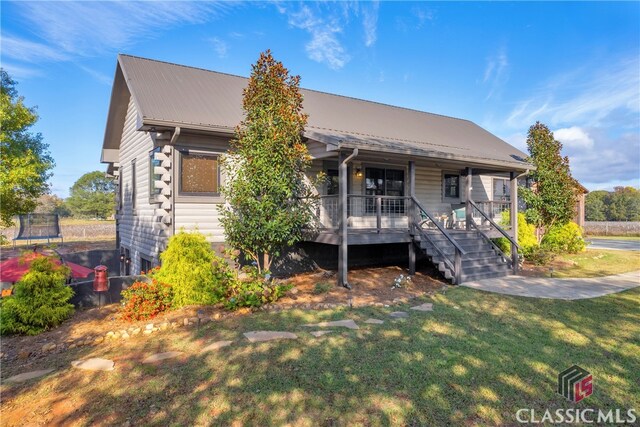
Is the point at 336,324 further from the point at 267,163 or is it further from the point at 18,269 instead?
the point at 18,269

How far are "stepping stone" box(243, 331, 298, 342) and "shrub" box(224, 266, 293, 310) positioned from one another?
1.31 metres

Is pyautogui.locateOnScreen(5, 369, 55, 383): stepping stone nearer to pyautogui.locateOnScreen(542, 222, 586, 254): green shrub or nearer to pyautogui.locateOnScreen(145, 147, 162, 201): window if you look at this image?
pyautogui.locateOnScreen(145, 147, 162, 201): window

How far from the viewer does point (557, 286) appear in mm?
8602

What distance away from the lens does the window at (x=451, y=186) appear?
14208mm

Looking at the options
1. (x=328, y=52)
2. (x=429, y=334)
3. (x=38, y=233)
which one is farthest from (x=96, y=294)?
(x=38, y=233)

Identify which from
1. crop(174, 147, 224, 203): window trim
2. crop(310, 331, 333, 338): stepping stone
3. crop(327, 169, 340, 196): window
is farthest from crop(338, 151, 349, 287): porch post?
crop(310, 331, 333, 338): stepping stone

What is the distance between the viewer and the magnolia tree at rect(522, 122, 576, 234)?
14.7m

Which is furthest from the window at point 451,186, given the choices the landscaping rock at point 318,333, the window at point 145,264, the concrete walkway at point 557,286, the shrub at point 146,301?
the shrub at point 146,301

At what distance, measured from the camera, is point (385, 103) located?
16.2 metres

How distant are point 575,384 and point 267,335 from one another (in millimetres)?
3754

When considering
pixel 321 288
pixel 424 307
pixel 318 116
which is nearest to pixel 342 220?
pixel 321 288

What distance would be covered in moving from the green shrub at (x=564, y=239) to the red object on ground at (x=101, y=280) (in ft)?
52.8

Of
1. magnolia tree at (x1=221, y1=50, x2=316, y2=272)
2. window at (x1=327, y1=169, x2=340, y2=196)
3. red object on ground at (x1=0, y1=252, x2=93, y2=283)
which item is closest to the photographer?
red object on ground at (x1=0, y1=252, x2=93, y2=283)

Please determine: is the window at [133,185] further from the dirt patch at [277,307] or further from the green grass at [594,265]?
the green grass at [594,265]
